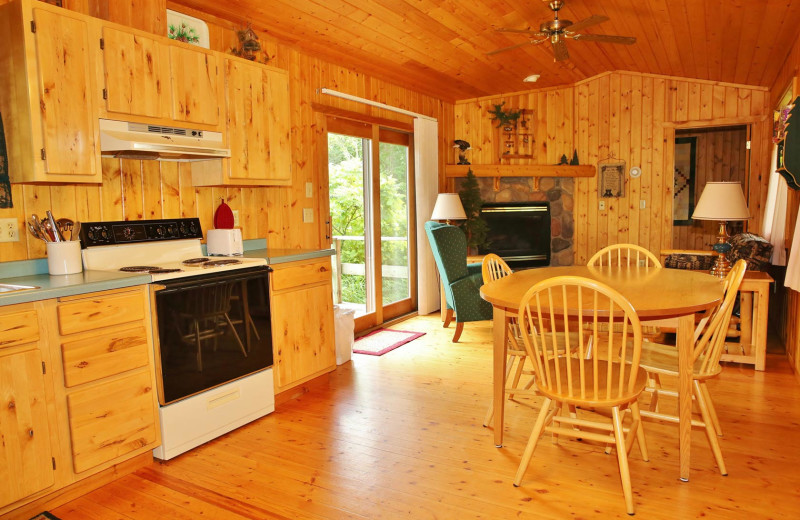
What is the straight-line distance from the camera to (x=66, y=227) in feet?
8.80

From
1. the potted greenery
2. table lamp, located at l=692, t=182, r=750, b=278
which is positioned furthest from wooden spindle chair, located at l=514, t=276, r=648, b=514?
the potted greenery

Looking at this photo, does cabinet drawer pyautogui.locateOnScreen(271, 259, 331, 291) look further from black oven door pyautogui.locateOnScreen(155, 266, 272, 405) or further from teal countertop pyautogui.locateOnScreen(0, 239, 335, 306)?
teal countertop pyautogui.locateOnScreen(0, 239, 335, 306)

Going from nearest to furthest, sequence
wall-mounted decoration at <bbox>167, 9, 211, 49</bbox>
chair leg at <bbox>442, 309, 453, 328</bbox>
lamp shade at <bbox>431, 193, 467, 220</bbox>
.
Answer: wall-mounted decoration at <bbox>167, 9, 211, 49</bbox> < chair leg at <bbox>442, 309, 453, 328</bbox> < lamp shade at <bbox>431, 193, 467, 220</bbox>

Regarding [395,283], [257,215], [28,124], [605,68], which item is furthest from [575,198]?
[28,124]

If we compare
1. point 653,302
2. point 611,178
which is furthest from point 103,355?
point 611,178

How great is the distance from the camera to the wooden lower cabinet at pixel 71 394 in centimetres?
213

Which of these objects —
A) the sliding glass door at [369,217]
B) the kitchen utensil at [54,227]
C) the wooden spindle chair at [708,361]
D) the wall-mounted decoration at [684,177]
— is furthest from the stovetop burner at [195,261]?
the wall-mounted decoration at [684,177]

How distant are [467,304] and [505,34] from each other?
2.26 meters

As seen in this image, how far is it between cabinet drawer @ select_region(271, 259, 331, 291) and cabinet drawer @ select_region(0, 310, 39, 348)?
131cm

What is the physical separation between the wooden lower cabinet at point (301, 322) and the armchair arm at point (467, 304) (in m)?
1.40

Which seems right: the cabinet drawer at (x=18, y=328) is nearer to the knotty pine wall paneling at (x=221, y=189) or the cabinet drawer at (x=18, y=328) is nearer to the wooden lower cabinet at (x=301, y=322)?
the knotty pine wall paneling at (x=221, y=189)

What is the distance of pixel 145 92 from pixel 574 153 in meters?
4.98

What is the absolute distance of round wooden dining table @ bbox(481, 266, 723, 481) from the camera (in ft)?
7.62

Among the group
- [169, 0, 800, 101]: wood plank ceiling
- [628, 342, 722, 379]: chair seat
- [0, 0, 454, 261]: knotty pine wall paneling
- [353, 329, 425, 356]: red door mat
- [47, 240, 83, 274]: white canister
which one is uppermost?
[169, 0, 800, 101]: wood plank ceiling
